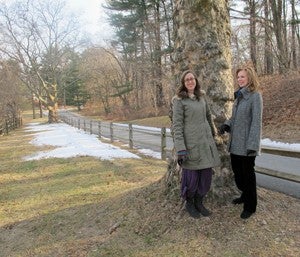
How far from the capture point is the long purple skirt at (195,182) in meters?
4.00

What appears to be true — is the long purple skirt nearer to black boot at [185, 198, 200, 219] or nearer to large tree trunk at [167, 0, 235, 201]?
black boot at [185, 198, 200, 219]

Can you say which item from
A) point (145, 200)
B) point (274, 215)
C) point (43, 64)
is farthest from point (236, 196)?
point (43, 64)

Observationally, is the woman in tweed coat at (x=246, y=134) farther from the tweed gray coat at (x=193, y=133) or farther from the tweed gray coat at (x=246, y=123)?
the tweed gray coat at (x=193, y=133)

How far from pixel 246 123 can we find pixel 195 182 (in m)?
0.88

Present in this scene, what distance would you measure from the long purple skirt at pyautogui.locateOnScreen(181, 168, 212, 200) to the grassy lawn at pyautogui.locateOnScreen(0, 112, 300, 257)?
287mm

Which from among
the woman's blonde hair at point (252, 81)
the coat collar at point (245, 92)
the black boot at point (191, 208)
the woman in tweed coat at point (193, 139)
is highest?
the woman's blonde hair at point (252, 81)

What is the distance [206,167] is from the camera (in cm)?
393

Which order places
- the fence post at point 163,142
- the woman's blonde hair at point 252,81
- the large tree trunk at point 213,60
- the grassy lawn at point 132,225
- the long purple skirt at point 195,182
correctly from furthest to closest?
1. the fence post at point 163,142
2. the large tree trunk at point 213,60
3. the long purple skirt at point 195,182
4. the woman's blonde hair at point 252,81
5. the grassy lawn at point 132,225

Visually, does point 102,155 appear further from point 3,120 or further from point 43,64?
point 43,64

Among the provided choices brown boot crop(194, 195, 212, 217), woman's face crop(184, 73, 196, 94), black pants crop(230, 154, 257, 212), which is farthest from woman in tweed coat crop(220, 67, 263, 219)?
woman's face crop(184, 73, 196, 94)

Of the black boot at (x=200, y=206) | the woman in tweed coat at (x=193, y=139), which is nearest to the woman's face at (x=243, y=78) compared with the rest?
the woman in tweed coat at (x=193, y=139)

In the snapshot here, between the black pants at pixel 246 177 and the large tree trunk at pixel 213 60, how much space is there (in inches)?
12.4

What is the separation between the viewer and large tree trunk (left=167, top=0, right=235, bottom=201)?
14.3 ft

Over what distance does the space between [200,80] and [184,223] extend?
1761mm
